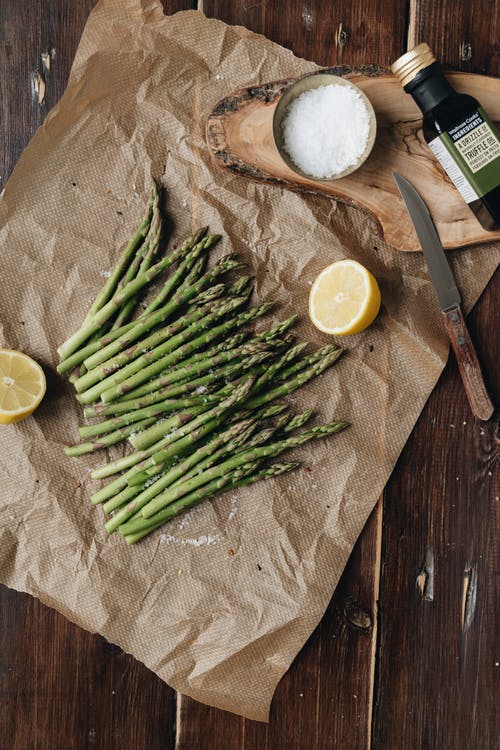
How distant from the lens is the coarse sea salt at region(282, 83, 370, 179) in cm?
237

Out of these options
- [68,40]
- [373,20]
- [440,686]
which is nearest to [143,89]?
[68,40]

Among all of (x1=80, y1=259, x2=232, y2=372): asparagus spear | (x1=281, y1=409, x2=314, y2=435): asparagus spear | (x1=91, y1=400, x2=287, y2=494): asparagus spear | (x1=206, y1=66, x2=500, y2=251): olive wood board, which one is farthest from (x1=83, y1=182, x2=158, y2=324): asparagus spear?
(x1=281, y1=409, x2=314, y2=435): asparagus spear

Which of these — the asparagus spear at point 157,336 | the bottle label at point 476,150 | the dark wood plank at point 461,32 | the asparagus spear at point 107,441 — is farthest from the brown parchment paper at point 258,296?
the dark wood plank at point 461,32

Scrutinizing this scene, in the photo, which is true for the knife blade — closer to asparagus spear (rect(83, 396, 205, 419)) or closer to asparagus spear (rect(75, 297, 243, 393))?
asparagus spear (rect(75, 297, 243, 393))

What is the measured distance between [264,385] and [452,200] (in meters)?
1.01

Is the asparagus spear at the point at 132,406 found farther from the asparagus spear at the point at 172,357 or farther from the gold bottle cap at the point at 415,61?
the gold bottle cap at the point at 415,61

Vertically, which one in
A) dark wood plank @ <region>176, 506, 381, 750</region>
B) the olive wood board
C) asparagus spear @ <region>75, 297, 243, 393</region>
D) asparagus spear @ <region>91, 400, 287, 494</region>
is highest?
the olive wood board

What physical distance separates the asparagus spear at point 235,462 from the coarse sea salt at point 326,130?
96 centimetres

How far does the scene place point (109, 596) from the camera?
252 cm

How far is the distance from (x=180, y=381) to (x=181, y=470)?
341mm

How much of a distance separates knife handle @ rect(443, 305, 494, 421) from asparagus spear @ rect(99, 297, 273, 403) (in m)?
0.71

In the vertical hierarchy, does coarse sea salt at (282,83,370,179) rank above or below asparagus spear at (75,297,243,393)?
above

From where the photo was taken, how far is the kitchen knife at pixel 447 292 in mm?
2479

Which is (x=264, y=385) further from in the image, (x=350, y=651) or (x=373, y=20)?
(x=373, y=20)
